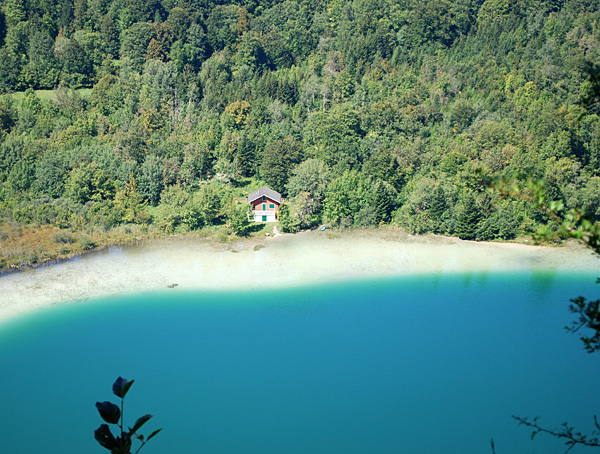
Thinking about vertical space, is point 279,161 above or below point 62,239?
above

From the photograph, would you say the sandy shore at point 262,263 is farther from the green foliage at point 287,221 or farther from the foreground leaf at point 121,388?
the foreground leaf at point 121,388

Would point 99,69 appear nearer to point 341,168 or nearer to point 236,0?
point 236,0

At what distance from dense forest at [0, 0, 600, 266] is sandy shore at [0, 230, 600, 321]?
150 cm

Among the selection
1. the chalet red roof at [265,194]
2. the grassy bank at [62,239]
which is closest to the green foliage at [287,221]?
the grassy bank at [62,239]

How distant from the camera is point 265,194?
109ft

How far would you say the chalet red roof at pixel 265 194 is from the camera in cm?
3319

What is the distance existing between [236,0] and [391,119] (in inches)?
800

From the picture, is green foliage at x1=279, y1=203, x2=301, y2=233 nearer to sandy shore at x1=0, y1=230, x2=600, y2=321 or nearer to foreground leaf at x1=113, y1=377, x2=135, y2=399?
sandy shore at x1=0, y1=230, x2=600, y2=321

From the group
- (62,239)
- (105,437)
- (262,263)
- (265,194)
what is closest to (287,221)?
(265,194)

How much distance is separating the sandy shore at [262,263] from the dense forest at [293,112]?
1.50m

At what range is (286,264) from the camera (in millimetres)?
27906

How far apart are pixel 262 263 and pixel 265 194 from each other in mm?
6050

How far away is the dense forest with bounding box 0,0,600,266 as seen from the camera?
3247 cm

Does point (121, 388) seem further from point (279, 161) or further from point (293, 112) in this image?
point (293, 112)
